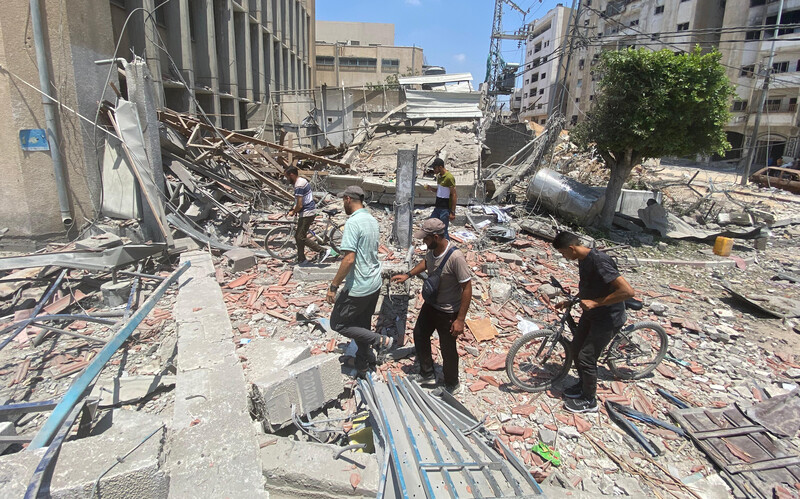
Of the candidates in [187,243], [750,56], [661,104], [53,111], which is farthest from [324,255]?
[750,56]

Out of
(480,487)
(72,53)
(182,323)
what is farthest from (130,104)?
(480,487)

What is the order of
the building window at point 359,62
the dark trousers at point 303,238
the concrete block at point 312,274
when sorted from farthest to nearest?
the building window at point 359,62 < the dark trousers at point 303,238 < the concrete block at point 312,274

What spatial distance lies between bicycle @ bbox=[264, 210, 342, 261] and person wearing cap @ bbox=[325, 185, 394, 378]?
363 centimetres

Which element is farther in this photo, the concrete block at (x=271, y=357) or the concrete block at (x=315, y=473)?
the concrete block at (x=271, y=357)

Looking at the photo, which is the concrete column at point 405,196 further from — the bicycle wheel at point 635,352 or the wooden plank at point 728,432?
the wooden plank at point 728,432

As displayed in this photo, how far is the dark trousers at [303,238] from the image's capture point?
7043 millimetres


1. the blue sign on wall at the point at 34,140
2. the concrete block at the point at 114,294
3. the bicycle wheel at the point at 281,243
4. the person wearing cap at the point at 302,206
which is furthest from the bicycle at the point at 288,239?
the blue sign on wall at the point at 34,140

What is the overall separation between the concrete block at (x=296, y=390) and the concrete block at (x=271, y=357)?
21 cm

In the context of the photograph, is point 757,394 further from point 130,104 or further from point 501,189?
point 130,104

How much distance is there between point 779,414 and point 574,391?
82.0 inches

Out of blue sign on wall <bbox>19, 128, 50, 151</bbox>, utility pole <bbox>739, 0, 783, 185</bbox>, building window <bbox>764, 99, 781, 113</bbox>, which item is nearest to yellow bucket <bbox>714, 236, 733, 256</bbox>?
blue sign on wall <bbox>19, 128, 50, 151</bbox>

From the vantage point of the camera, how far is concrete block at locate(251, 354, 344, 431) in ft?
11.1

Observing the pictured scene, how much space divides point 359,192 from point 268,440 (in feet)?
7.96

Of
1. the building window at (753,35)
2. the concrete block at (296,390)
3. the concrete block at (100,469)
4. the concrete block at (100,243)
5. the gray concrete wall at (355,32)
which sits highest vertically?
the gray concrete wall at (355,32)
